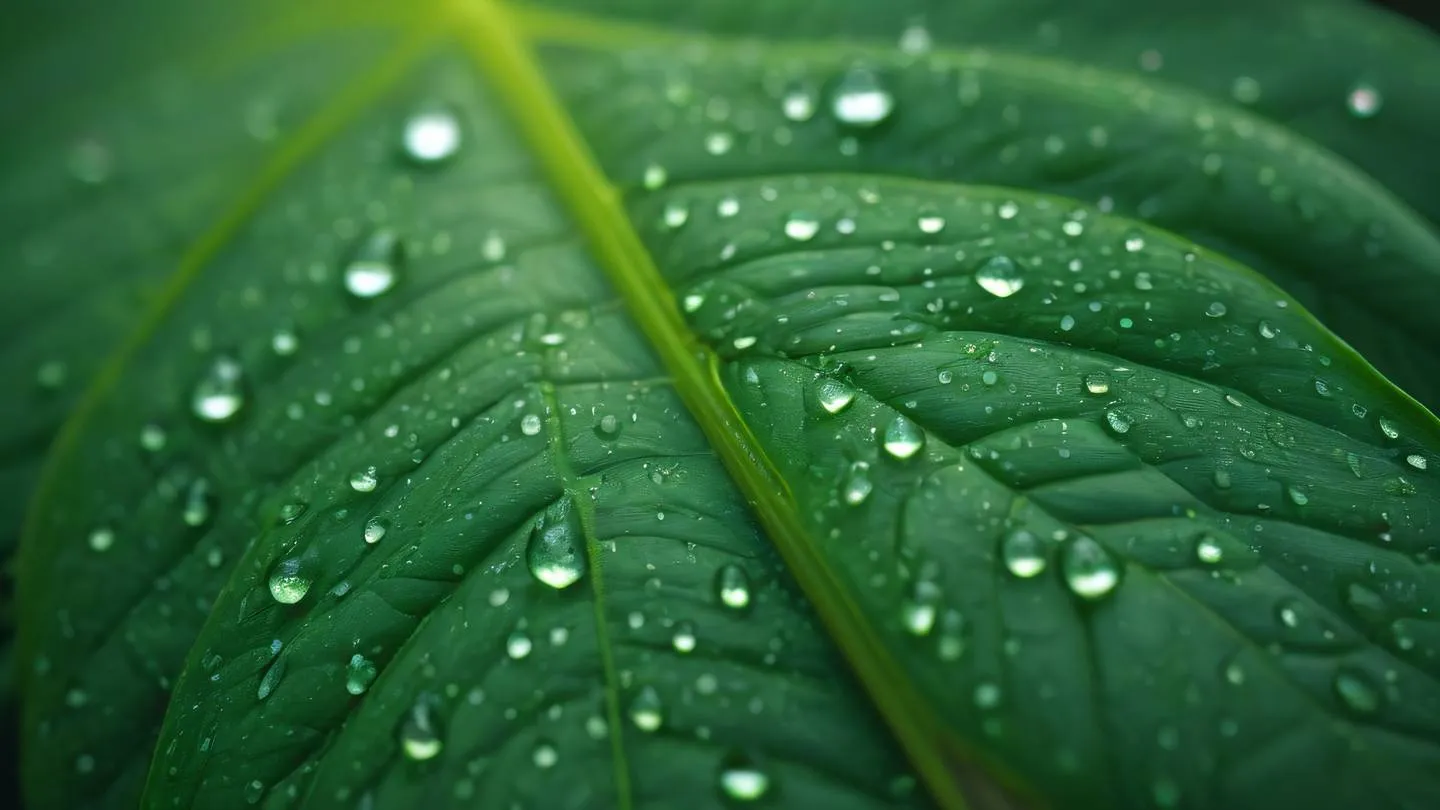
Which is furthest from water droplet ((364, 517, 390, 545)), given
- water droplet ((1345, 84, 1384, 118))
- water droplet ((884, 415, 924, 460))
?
water droplet ((1345, 84, 1384, 118))

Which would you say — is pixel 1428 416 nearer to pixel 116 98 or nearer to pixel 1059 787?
pixel 1059 787

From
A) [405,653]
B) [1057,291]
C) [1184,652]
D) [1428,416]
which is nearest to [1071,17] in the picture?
[1057,291]

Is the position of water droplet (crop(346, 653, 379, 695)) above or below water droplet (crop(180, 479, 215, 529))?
below

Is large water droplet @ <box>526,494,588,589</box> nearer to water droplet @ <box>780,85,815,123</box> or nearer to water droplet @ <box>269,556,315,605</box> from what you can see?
water droplet @ <box>269,556,315,605</box>

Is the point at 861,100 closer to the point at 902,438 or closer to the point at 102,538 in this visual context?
the point at 902,438

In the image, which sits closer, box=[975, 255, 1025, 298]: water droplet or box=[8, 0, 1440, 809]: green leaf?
box=[8, 0, 1440, 809]: green leaf

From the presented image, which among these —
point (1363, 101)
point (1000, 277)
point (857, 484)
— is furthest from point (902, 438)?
point (1363, 101)
